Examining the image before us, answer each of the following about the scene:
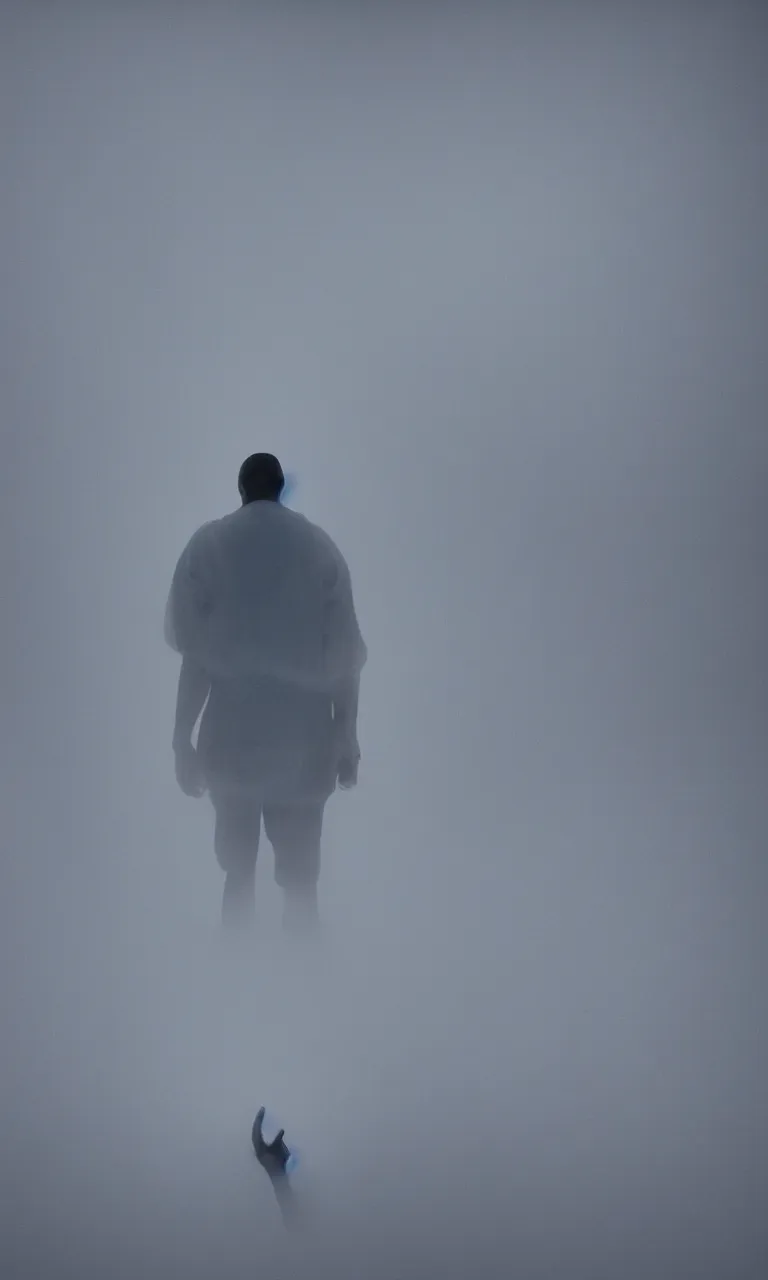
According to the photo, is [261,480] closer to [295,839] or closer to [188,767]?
[188,767]

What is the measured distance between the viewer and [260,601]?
1393 millimetres

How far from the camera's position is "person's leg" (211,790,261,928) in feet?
4.63

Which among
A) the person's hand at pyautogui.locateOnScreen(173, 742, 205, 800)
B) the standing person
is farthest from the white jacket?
the person's hand at pyautogui.locateOnScreen(173, 742, 205, 800)

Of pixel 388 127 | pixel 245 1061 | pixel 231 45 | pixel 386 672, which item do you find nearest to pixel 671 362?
pixel 388 127

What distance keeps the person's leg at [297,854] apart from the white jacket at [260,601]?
0.67 feet

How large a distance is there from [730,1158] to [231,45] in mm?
2294

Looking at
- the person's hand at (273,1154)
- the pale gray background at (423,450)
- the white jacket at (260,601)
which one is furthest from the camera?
the pale gray background at (423,450)

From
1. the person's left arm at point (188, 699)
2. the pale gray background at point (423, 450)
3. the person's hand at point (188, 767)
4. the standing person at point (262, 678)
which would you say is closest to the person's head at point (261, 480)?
the standing person at point (262, 678)

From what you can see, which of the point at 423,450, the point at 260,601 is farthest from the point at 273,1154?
the point at 423,450

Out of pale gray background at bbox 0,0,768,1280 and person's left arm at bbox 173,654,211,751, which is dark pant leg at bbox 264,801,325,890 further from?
pale gray background at bbox 0,0,768,1280

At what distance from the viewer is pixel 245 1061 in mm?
1521

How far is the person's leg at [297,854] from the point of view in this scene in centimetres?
142

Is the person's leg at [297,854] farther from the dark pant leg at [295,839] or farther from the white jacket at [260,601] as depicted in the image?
the white jacket at [260,601]

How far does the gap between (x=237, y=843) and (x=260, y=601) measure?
0.39 metres
